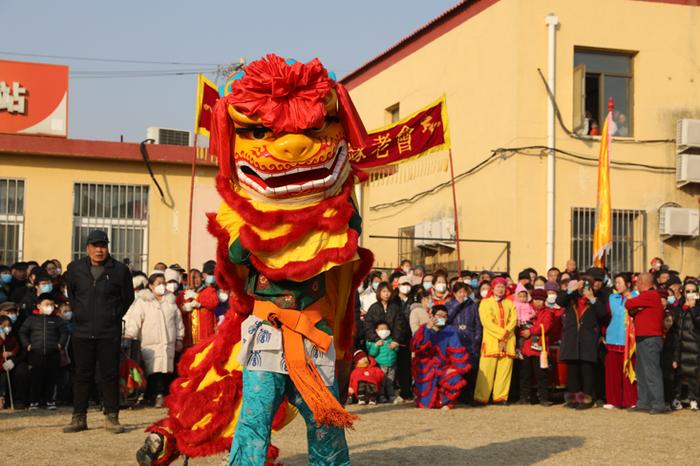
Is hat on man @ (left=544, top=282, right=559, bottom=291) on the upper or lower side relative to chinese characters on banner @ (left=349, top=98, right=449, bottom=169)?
lower

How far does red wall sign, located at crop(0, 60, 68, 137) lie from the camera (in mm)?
19094

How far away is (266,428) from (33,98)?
15.3 metres

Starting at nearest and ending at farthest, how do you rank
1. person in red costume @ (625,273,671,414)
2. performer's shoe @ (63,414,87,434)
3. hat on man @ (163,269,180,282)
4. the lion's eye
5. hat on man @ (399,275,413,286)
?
1. the lion's eye
2. performer's shoe @ (63,414,87,434)
3. person in red costume @ (625,273,671,414)
4. hat on man @ (163,269,180,282)
5. hat on man @ (399,275,413,286)

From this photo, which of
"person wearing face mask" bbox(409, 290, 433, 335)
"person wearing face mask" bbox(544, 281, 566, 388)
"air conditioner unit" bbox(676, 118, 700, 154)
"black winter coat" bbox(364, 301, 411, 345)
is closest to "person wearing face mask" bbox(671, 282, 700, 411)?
"person wearing face mask" bbox(544, 281, 566, 388)

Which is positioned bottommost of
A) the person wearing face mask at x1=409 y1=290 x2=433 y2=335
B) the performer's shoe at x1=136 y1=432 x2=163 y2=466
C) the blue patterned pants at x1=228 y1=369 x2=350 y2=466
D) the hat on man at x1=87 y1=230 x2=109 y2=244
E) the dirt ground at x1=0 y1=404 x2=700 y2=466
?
the dirt ground at x1=0 y1=404 x2=700 y2=466

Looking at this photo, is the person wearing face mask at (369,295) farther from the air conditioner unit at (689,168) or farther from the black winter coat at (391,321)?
the air conditioner unit at (689,168)

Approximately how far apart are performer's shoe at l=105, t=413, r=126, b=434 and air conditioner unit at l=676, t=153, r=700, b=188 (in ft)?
43.6

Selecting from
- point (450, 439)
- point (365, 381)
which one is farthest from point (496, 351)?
point (450, 439)

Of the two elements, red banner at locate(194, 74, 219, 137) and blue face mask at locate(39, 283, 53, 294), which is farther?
red banner at locate(194, 74, 219, 137)

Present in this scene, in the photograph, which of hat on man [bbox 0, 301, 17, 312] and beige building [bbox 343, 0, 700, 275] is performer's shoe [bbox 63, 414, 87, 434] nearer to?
hat on man [bbox 0, 301, 17, 312]

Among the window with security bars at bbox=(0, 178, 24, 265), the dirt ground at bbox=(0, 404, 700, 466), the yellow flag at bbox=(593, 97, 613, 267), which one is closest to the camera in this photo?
the dirt ground at bbox=(0, 404, 700, 466)

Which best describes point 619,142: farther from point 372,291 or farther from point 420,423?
point 420,423

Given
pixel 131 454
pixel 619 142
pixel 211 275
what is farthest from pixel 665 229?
pixel 131 454

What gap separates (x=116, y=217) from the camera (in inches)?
770
